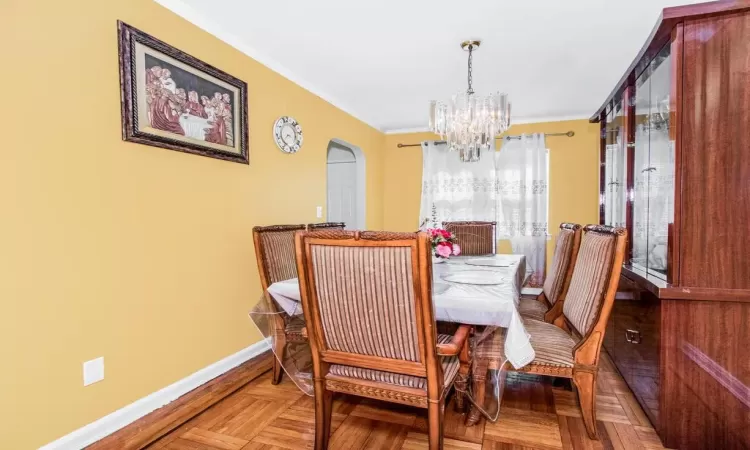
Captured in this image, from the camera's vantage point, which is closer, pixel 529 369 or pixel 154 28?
pixel 529 369

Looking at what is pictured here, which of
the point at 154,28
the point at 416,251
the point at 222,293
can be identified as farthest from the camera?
the point at 222,293

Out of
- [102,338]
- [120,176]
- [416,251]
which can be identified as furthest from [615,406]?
[120,176]

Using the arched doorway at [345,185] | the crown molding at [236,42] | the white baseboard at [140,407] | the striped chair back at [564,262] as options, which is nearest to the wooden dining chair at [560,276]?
the striped chair back at [564,262]

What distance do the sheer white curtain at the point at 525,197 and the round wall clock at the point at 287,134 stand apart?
103 inches

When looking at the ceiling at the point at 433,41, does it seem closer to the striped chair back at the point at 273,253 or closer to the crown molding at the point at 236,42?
the crown molding at the point at 236,42

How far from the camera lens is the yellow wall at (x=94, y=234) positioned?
1473 mm

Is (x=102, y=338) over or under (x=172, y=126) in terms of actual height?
under

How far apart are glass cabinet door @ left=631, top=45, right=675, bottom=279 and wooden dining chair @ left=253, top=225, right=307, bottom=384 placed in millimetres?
1891

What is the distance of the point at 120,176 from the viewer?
6.05ft

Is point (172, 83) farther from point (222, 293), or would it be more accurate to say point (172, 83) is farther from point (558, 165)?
point (558, 165)

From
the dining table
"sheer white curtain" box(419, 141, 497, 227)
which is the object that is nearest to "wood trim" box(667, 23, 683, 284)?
the dining table

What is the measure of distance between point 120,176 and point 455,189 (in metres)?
3.79

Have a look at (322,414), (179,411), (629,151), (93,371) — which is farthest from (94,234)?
(629,151)

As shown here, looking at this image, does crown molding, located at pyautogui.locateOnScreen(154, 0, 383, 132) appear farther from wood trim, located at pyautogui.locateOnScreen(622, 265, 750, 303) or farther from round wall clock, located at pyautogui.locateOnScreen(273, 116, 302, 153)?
wood trim, located at pyautogui.locateOnScreen(622, 265, 750, 303)
